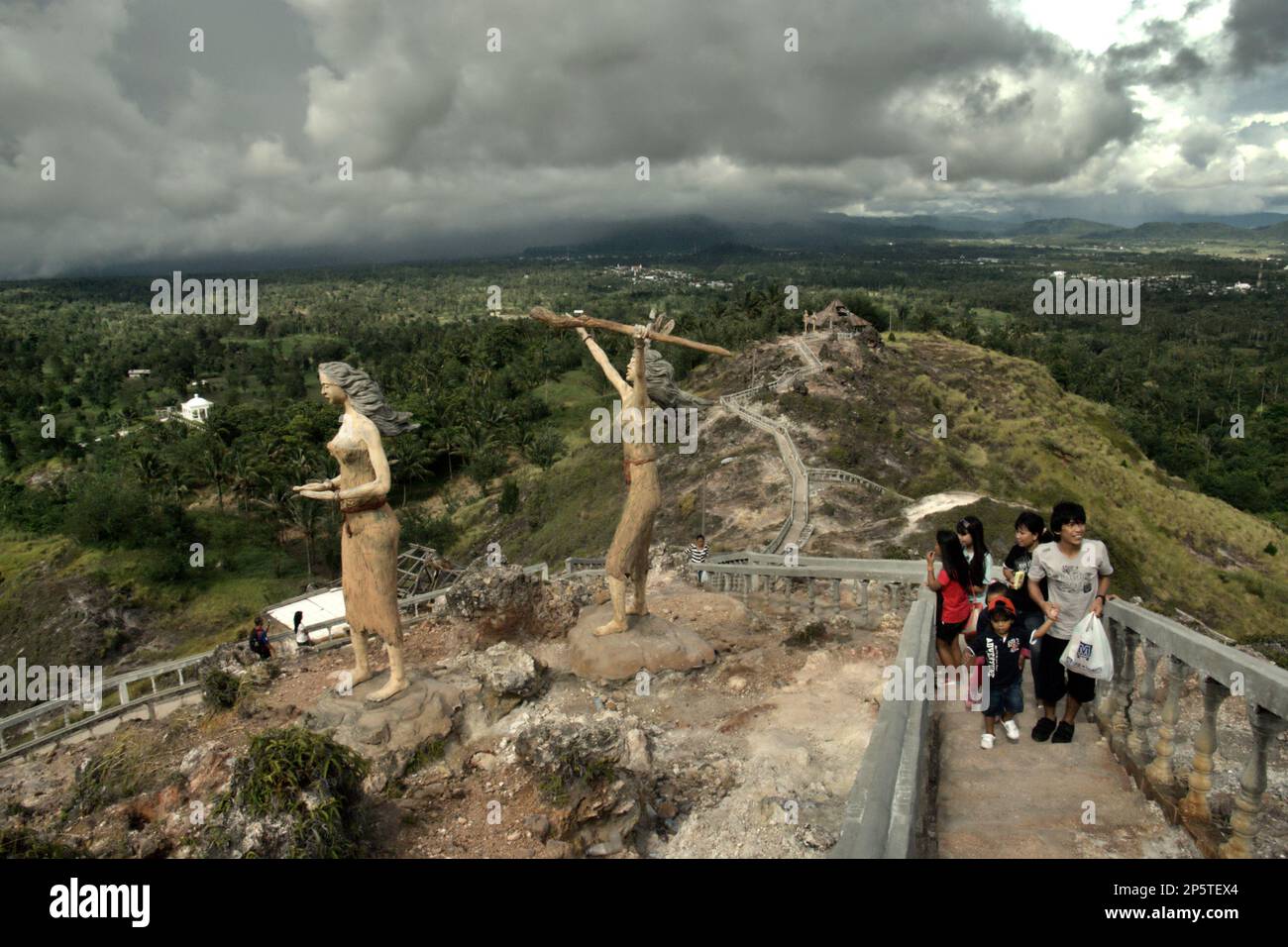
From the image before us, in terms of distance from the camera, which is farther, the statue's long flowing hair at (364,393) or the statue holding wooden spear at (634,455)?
the statue holding wooden spear at (634,455)

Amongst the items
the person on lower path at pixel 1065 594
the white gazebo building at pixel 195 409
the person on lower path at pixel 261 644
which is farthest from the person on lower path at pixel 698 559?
the white gazebo building at pixel 195 409

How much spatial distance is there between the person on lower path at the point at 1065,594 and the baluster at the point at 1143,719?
21.1 inches

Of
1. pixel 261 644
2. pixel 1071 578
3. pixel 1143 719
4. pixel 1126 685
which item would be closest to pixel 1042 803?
pixel 1143 719

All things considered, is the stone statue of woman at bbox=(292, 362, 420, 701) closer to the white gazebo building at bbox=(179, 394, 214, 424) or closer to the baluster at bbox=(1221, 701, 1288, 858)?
the baluster at bbox=(1221, 701, 1288, 858)

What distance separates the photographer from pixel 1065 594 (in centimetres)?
631

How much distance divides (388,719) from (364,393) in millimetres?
3819

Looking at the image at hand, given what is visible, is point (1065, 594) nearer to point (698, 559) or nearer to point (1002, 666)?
point (1002, 666)

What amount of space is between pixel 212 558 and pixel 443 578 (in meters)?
29.2

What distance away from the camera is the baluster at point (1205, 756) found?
4.79 metres

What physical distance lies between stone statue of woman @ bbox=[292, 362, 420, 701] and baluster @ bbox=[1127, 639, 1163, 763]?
24.1 ft

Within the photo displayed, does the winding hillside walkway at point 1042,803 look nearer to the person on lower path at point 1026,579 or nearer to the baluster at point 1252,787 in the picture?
the baluster at point 1252,787
